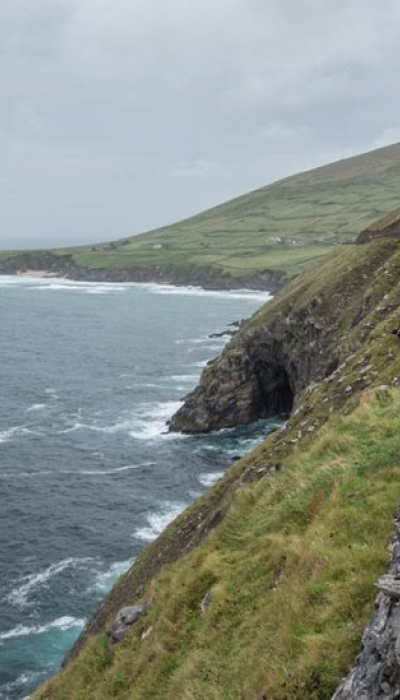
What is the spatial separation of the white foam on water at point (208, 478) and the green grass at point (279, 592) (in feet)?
126

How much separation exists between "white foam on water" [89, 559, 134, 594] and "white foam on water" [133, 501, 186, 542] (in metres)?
3.83

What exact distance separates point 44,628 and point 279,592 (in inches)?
1204

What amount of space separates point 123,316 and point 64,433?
96.6m

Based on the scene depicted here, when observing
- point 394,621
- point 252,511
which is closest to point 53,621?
point 252,511

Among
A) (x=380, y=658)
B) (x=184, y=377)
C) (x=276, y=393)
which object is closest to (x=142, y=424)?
(x=276, y=393)

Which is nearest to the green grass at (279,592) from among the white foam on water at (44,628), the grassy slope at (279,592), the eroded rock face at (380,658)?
the grassy slope at (279,592)

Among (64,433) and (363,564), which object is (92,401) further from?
(363,564)

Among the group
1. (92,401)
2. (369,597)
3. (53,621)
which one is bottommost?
(53,621)

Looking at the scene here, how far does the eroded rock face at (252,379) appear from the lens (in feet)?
246

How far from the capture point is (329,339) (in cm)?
6334

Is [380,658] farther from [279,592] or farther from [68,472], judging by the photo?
[68,472]

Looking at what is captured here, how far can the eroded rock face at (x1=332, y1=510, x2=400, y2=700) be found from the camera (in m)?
8.67

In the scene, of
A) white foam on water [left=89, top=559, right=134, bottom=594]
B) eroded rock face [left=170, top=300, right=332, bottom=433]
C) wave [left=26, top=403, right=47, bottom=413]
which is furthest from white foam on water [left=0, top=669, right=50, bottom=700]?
wave [left=26, top=403, right=47, bottom=413]

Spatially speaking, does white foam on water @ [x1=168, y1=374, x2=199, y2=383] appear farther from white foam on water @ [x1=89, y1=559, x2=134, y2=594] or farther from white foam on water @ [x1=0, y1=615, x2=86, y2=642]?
white foam on water @ [x1=0, y1=615, x2=86, y2=642]
